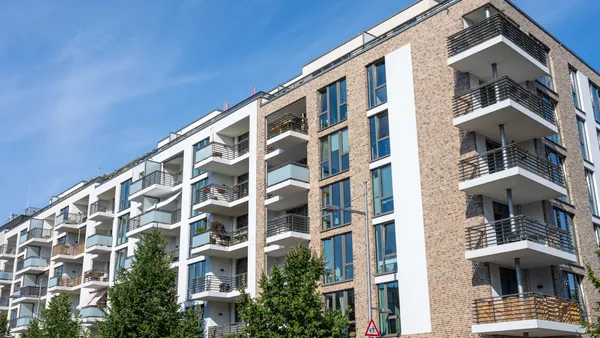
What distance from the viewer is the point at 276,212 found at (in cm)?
3909

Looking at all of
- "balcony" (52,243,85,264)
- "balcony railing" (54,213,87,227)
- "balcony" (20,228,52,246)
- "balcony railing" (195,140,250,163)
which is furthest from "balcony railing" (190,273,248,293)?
"balcony" (20,228,52,246)

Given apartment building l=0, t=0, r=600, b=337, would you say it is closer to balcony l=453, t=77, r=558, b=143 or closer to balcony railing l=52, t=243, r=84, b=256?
balcony l=453, t=77, r=558, b=143

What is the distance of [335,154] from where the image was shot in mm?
35062

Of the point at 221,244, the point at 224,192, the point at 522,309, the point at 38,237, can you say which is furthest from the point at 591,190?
the point at 38,237

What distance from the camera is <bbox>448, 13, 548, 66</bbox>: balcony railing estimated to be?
28.1 metres

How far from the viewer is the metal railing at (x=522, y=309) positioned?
2519 cm

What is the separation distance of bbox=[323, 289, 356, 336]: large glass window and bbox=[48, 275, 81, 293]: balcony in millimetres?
29951

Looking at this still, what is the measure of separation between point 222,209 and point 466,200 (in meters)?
18.1

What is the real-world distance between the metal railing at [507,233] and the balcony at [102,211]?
113 feet

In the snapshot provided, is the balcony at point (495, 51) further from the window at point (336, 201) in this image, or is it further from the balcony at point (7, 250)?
the balcony at point (7, 250)

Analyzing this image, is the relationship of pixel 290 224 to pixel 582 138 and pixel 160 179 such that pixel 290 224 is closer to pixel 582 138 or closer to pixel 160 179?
pixel 160 179

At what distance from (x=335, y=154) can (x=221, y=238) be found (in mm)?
10184

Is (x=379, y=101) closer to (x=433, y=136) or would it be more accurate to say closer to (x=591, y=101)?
(x=433, y=136)

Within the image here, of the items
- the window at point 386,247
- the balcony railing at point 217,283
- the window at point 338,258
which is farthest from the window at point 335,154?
the balcony railing at point 217,283
